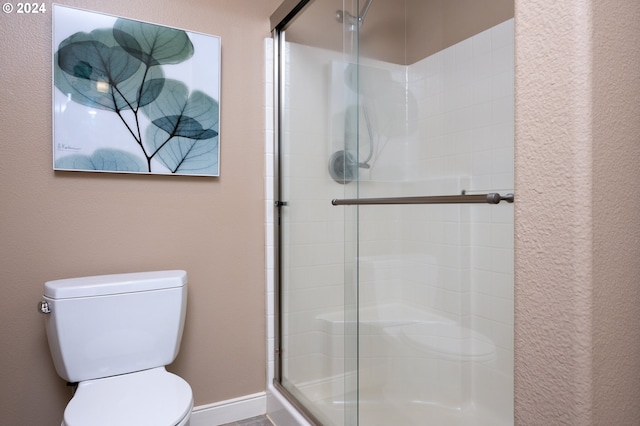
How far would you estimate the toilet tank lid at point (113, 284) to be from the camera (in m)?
1.33

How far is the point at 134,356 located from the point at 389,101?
4.46 feet

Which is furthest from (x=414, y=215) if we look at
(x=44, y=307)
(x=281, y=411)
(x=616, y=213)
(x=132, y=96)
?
(x=44, y=307)

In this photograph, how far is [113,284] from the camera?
139 centimetres

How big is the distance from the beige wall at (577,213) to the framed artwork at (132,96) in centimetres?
137

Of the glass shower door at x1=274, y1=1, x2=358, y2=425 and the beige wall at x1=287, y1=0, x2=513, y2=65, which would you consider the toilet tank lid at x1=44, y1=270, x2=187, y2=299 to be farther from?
the beige wall at x1=287, y1=0, x2=513, y2=65

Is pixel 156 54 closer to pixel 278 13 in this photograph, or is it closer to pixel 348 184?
pixel 278 13

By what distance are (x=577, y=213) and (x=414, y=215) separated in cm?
89

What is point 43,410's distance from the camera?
1462mm

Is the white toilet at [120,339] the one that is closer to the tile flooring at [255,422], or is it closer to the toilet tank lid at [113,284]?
the toilet tank lid at [113,284]

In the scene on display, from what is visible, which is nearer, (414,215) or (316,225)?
(414,215)

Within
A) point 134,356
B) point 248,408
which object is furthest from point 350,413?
point 134,356

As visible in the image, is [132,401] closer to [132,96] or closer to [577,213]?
[132,96]

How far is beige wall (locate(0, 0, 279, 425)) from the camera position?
1.42 metres

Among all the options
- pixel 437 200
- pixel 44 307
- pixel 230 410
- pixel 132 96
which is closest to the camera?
pixel 437 200
